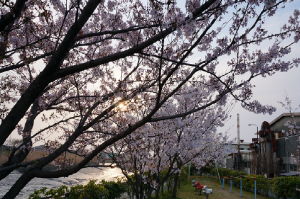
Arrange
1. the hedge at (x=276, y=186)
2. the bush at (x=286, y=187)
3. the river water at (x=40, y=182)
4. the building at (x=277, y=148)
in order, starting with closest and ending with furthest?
the bush at (x=286, y=187) → the hedge at (x=276, y=186) → the river water at (x=40, y=182) → the building at (x=277, y=148)

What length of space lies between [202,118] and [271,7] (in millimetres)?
6855

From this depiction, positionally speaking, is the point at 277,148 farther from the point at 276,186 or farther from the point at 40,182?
the point at 40,182

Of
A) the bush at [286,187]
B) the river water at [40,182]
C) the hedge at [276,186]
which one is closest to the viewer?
the bush at [286,187]

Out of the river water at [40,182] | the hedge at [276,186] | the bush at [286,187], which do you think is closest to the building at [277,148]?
the hedge at [276,186]

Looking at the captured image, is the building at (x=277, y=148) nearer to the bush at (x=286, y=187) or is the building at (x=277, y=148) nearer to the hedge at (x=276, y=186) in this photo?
the hedge at (x=276, y=186)

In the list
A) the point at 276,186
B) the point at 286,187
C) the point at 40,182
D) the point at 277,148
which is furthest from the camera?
the point at 40,182

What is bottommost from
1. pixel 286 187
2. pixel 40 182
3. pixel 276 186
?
pixel 40 182

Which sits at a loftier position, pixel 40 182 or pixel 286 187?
pixel 286 187

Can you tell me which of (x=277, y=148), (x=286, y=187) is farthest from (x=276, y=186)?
(x=277, y=148)

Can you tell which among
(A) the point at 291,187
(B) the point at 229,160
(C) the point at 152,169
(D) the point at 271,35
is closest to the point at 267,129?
(A) the point at 291,187

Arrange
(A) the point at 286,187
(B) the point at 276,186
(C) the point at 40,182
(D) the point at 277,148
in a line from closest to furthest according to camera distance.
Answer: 1. (A) the point at 286,187
2. (B) the point at 276,186
3. (D) the point at 277,148
4. (C) the point at 40,182

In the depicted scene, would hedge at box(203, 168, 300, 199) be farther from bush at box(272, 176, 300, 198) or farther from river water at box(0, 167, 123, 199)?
river water at box(0, 167, 123, 199)

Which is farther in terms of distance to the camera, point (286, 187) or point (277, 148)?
point (277, 148)

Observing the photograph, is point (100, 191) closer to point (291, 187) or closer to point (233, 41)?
point (233, 41)
